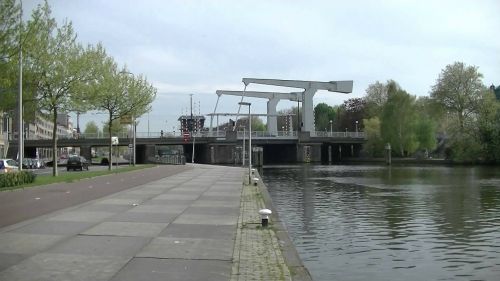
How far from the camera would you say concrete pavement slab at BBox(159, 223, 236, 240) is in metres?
12.0

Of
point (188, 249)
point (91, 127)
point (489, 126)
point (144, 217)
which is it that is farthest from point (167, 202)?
point (91, 127)

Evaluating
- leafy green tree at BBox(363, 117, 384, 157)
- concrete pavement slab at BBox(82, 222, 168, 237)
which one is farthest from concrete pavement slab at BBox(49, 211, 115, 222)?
leafy green tree at BBox(363, 117, 384, 157)

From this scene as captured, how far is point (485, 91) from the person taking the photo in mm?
82938

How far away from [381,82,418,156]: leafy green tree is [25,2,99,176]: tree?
2546 inches

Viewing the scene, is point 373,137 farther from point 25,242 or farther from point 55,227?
point 25,242

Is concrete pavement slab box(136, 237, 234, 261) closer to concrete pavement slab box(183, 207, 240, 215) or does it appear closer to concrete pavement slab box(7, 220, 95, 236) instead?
concrete pavement slab box(7, 220, 95, 236)

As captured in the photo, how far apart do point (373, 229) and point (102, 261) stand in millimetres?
8488

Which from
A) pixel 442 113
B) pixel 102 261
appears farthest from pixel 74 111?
pixel 442 113

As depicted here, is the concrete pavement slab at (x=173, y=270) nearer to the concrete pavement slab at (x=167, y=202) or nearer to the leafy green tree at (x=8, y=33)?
the concrete pavement slab at (x=167, y=202)

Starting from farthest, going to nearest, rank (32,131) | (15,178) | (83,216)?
(32,131) → (15,178) → (83,216)

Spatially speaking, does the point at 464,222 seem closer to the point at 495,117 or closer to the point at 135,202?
the point at 135,202

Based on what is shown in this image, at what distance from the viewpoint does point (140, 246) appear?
1052cm

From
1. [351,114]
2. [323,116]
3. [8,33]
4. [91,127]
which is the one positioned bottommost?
[8,33]

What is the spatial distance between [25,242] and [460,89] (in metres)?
83.4
